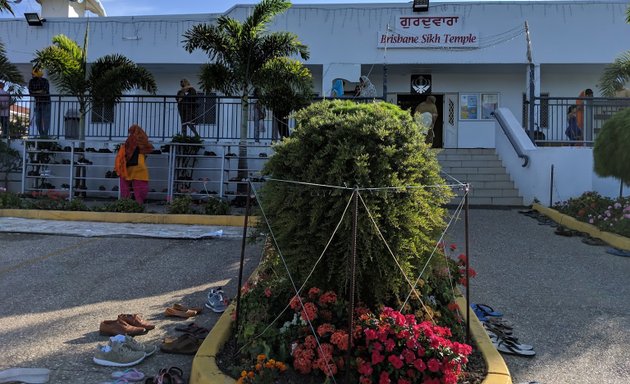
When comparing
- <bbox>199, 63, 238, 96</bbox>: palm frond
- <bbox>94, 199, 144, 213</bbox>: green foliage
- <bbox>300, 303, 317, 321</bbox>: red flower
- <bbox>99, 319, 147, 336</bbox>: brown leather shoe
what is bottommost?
<bbox>99, 319, 147, 336</bbox>: brown leather shoe

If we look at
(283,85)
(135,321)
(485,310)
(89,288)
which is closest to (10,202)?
(283,85)

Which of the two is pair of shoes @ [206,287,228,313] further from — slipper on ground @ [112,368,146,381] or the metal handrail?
the metal handrail

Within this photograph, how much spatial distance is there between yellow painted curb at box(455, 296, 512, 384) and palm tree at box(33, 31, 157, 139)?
11.1m

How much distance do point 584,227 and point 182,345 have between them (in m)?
7.40

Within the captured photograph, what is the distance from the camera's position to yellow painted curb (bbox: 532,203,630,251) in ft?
25.3

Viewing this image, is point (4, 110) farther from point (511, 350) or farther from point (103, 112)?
point (511, 350)

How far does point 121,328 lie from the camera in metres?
4.34

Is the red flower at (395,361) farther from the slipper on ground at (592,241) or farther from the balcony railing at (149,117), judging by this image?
the balcony railing at (149,117)

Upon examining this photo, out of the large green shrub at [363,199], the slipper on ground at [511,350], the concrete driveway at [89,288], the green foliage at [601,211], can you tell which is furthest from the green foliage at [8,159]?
the slipper on ground at [511,350]

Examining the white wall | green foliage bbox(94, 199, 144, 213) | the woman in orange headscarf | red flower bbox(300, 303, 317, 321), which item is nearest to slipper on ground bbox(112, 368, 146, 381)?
red flower bbox(300, 303, 317, 321)

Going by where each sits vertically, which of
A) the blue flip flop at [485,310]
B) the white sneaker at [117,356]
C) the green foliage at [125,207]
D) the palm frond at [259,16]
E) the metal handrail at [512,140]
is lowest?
the white sneaker at [117,356]

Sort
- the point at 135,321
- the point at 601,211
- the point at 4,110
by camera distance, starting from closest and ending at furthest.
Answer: the point at 135,321 < the point at 601,211 < the point at 4,110

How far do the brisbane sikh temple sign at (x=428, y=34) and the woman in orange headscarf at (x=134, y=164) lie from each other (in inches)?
350

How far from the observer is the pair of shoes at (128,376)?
3.49 metres
